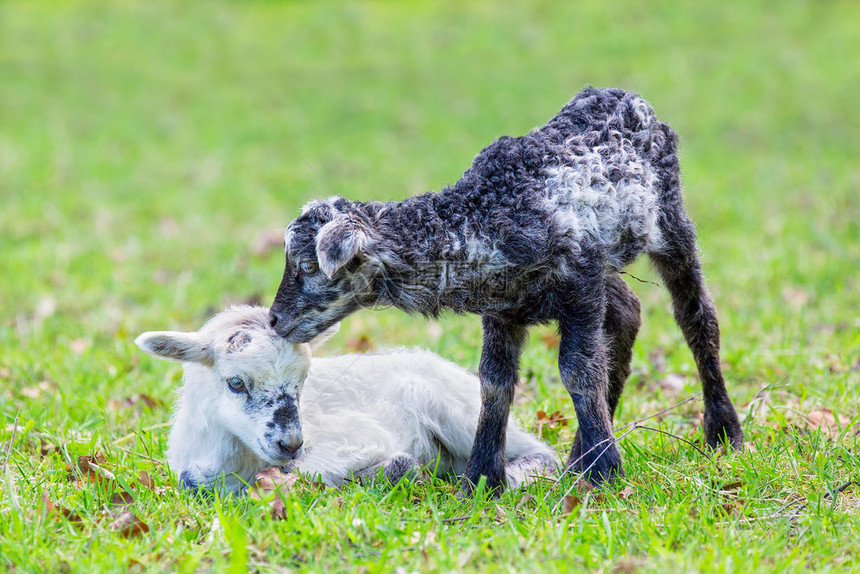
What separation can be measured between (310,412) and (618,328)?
1534mm

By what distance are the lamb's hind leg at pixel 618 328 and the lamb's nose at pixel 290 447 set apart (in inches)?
50.4

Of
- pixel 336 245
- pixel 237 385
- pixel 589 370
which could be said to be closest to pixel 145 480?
pixel 237 385

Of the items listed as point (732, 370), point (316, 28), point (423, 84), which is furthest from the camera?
point (316, 28)

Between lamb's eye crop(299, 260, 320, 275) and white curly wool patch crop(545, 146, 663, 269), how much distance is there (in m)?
0.98

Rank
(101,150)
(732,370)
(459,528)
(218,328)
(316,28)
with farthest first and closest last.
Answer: (316,28), (101,150), (732,370), (218,328), (459,528)

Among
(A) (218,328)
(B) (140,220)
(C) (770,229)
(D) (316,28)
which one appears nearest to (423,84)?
(D) (316,28)

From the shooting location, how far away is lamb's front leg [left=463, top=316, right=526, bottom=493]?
4.47 m

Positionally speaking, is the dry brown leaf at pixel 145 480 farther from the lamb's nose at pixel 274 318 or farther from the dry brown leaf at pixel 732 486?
the dry brown leaf at pixel 732 486

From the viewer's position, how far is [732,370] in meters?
6.22

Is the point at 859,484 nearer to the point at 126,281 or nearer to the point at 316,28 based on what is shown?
the point at 126,281

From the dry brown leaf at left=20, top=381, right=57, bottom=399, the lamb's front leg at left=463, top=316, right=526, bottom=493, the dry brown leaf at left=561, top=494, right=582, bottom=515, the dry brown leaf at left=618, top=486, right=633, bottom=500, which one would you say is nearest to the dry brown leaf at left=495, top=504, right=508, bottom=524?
the dry brown leaf at left=561, top=494, right=582, bottom=515

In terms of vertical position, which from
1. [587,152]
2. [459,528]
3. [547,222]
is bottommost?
[459,528]

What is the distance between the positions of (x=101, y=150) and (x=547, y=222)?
33.7ft

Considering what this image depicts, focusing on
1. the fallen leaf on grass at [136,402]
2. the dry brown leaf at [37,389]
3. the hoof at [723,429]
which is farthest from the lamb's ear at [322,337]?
the dry brown leaf at [37,389]
